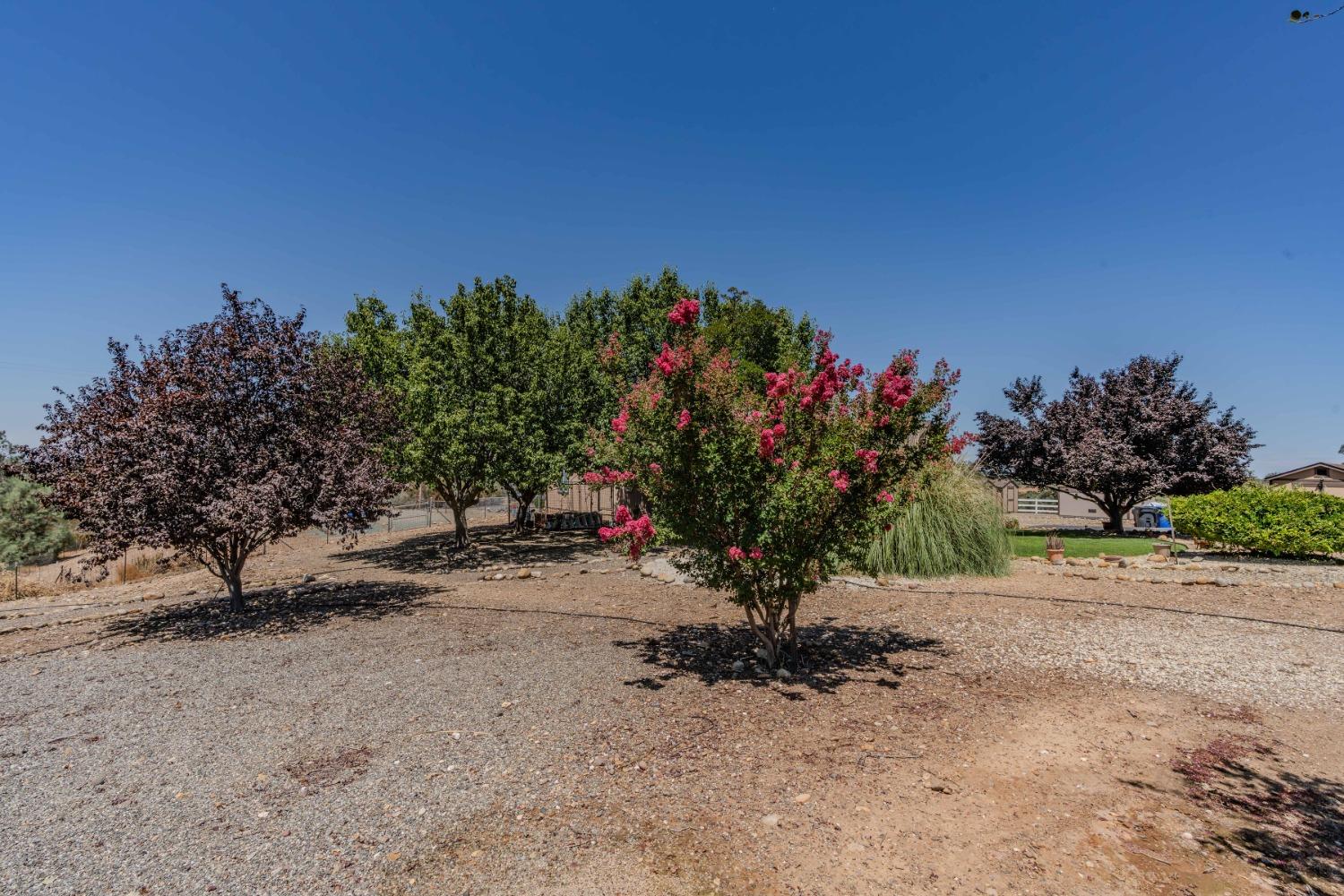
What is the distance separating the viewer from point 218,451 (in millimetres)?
8883

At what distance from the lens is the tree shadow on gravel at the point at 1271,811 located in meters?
3.17

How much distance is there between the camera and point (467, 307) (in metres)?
15.7

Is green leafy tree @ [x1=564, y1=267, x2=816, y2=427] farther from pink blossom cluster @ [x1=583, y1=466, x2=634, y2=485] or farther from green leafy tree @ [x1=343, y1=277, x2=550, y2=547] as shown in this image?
pink blossom cluster @ [x1=583, y1=466, x2=634, y2=485]

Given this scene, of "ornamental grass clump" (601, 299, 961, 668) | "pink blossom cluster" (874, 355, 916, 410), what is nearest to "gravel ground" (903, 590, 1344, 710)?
"ornamental grass clump" (601, 299, 961, 668)

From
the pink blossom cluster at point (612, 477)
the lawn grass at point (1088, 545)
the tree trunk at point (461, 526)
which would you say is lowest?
the lawn grass at point (1088, 545)

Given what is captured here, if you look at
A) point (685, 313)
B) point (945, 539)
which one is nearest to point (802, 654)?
point (685, 313)

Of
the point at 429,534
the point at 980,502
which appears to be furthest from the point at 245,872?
the point at 429,534

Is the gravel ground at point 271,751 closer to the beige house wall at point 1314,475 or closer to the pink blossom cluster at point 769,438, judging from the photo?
the pink blossom cluster at point 769,438

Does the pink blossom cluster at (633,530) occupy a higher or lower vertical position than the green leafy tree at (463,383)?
lower

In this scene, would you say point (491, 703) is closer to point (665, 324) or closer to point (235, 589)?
point (235, 589)

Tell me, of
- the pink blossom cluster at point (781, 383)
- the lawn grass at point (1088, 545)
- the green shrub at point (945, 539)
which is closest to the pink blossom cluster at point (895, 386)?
the pink blossom cluster at point (781, 383)

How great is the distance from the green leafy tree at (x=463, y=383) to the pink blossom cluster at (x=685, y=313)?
9082mm

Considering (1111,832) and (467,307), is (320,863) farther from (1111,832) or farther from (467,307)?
(467,307)

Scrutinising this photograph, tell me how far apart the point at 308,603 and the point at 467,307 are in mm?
8294
